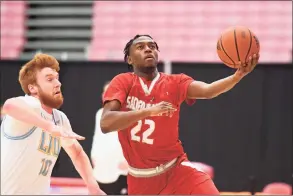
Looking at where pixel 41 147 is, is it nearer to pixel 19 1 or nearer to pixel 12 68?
pixel 12 68

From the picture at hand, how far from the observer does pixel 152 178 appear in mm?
4043

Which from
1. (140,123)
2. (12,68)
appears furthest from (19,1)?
(140,123)

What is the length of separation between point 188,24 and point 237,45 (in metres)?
6.13

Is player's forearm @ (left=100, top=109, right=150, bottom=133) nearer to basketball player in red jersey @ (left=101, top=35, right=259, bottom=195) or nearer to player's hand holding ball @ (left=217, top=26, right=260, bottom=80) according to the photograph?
basketball player in red jersey @ (left=101, top=35, right=259, bottom=195)

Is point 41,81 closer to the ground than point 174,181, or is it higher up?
higher up

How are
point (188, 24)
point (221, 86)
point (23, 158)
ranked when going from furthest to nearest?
1. point (188, 24)
2. point (221, 86)
3. point (23, 158)

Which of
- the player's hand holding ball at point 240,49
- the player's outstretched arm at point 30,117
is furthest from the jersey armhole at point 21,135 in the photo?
the player's hand holding ball at point 240,49

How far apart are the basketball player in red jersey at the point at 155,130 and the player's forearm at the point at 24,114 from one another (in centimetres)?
67

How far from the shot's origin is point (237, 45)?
12.8 feet

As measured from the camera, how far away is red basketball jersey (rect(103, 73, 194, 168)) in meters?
4.00

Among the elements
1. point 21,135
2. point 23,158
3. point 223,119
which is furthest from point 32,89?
point 223,119

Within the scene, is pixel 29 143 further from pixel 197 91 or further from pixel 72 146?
pixel 197 91

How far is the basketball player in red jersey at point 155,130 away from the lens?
157 inches

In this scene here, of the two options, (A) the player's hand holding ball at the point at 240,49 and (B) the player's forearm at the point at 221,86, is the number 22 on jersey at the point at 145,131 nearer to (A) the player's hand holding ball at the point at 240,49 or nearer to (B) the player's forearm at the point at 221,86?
(B) the player's forearm at the point at 221,86
